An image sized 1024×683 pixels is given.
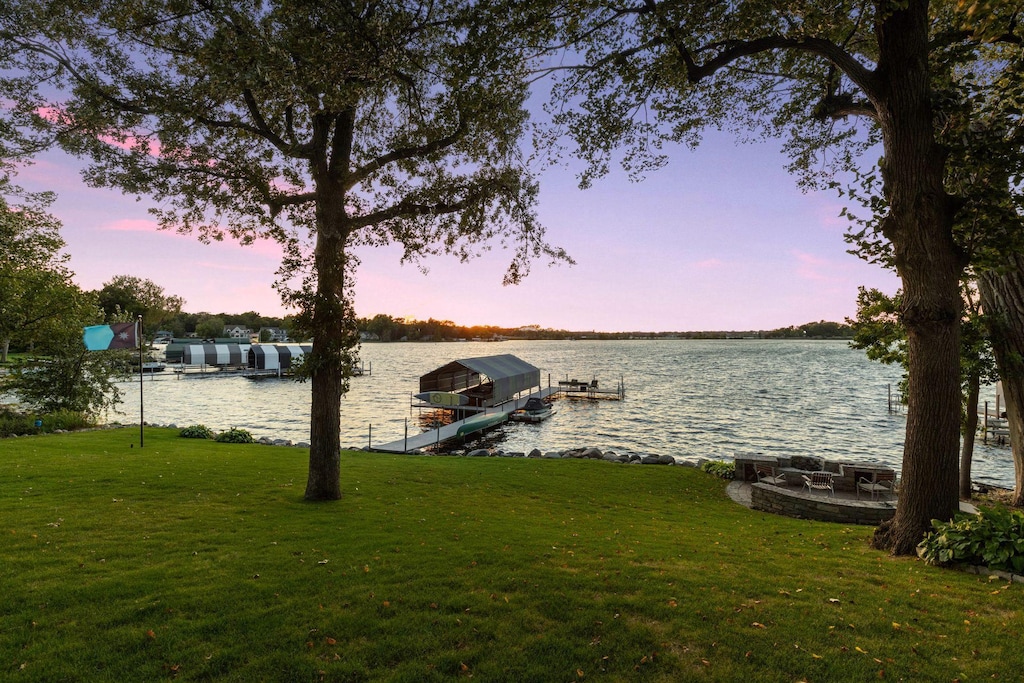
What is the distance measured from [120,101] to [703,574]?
45.7 feet

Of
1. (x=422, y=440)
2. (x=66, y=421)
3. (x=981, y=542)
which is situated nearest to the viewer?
(x=981, y=542)

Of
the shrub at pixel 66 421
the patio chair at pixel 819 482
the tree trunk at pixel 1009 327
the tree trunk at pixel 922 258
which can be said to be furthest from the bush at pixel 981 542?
the shrub at pixel 66 421

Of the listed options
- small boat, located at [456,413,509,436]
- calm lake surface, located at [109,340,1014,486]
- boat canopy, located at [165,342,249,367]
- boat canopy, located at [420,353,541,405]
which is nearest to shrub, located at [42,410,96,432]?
calm lake surface, located at [109,340,1014,486]

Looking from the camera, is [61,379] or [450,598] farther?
[61,379]

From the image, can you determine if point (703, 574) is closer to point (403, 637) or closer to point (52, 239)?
point (403, 637)

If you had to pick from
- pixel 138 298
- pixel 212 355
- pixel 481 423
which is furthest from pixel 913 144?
pixel 138 298

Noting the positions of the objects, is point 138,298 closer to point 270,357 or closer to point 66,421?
point 270,357

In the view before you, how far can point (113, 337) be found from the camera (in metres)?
15.3

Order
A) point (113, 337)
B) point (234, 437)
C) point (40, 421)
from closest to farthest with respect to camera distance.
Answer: point (113, 337)
point (40, 421)
point (234, 437)

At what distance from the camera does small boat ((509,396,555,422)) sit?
37031 mm

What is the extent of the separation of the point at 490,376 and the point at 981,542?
104 ft

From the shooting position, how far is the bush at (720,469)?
1650cm

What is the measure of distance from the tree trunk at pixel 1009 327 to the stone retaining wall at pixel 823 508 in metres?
3.95

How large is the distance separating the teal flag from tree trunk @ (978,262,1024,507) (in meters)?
23.7
